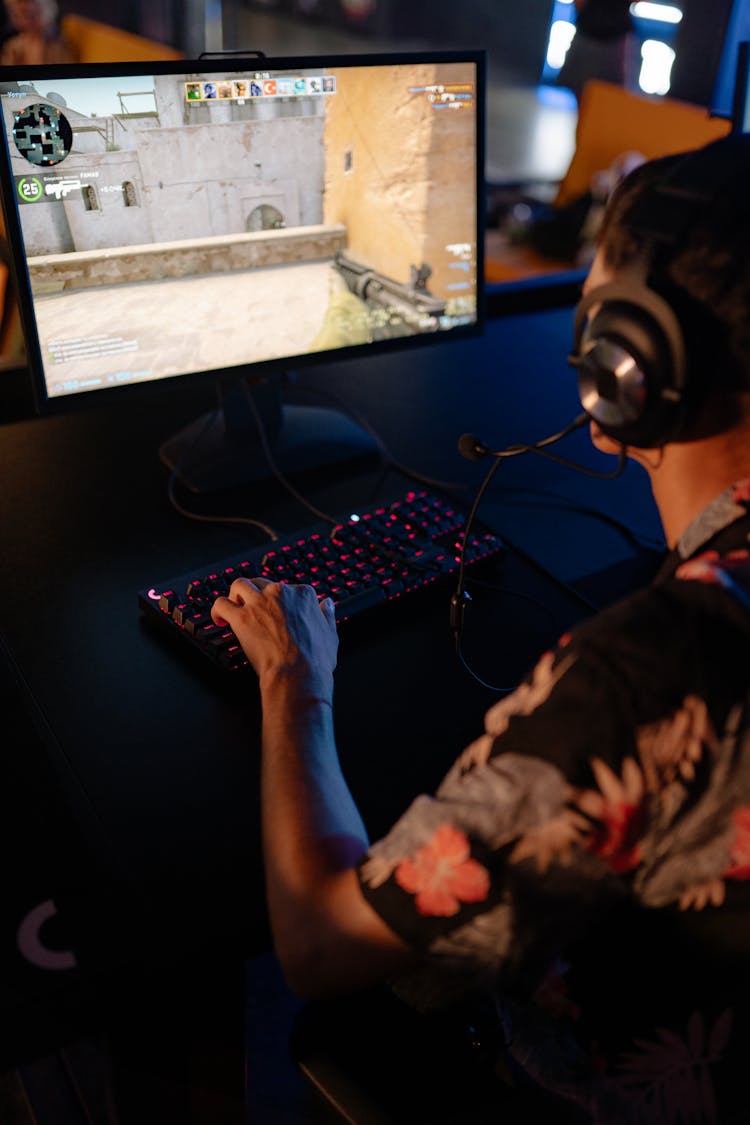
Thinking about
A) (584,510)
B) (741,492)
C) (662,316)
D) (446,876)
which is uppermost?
(662,316)

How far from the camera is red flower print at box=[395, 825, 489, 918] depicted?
55cm

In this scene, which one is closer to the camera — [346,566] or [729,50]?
[346,566]

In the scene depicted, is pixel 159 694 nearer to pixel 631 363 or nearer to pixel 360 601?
pixel 360 601

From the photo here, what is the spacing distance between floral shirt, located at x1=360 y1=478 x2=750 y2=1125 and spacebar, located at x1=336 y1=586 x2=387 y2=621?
39cm

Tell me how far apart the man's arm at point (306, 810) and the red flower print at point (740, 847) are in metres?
0.19

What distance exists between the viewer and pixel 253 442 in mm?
1289

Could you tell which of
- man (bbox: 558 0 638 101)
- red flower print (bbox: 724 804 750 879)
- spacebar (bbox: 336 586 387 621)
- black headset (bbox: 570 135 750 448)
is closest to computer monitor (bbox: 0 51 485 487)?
spacebar (bbox: 336 586 387 621)

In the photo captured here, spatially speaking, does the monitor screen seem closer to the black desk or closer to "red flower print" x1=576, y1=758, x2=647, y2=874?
the black desk

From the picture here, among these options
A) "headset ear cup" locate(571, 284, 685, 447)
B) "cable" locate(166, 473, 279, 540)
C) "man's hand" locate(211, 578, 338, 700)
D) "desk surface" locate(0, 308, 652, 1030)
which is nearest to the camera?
"headset ear cup" locate(571, 284, 685, 447)

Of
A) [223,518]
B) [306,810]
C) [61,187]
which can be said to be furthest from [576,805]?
[61,187]

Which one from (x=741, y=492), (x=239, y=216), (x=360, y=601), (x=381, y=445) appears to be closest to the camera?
(x=741, y=492)

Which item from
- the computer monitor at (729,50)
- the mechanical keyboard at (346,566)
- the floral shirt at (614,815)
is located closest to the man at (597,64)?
the computer monitor at (729,50)

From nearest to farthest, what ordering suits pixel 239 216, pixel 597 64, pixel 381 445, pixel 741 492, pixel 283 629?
1. pixel 741 492
2. pixel 283 629
3. pixel 239 216
4. pixel 381 445
5. pixel 597 64

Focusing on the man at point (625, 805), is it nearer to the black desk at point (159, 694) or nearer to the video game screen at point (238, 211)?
the black desk at point (159, 694)
